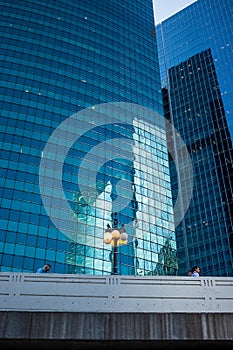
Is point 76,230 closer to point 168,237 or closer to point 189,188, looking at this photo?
point 168,237

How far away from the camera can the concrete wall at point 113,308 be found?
12.1m

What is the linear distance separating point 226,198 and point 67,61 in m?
A: 58.2

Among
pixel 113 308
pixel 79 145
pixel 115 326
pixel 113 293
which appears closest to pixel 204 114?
pixel 79 145

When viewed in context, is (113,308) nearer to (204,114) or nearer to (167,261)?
(167,261)

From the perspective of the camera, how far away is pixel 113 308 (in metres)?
13.1

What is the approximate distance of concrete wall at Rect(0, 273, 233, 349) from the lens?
12.1 m

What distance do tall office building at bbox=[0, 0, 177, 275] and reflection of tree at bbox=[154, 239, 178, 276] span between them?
0.53 ft

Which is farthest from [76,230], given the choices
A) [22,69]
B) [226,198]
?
[226,198]

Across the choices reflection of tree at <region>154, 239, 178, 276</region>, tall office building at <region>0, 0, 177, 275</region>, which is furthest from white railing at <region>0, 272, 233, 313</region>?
reflection of tree at <region>154, 239, 178, 276</region>

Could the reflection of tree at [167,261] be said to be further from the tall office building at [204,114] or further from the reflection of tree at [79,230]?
the tall office building at [204,114]

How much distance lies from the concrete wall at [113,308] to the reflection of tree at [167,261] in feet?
169

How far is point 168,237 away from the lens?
69500 millimetres
